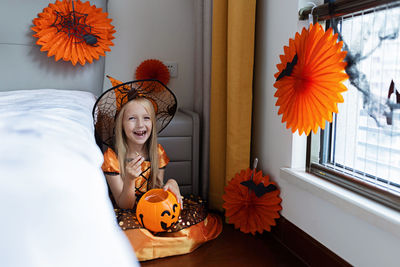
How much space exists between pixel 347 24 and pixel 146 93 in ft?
3.03

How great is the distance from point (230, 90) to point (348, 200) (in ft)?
2.69

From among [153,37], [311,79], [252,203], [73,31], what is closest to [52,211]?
[311,79]

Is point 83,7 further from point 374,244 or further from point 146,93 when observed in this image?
point 374,244

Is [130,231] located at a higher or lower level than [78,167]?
lower

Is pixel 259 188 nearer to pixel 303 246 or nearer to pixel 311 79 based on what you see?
pixel 303 246

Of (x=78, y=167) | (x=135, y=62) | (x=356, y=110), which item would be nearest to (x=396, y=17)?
(x=356, y=110)

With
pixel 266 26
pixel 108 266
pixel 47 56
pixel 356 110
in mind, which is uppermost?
pixel 266 26

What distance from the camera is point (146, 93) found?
167 centimetres

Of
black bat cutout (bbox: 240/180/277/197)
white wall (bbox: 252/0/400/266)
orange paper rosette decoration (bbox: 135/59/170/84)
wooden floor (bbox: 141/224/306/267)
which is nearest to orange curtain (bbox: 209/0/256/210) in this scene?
white wall (bbox: 252/0/400/266)

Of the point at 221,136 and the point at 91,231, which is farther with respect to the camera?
the point at 221,136

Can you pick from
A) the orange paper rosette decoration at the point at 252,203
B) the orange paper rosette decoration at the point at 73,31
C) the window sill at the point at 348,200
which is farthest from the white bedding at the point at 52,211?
the orange paper rosette decoration at the point at 73,31

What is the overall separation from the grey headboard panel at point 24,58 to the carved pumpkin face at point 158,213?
3.19ft

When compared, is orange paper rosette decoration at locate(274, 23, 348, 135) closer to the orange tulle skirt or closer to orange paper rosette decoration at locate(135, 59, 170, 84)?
the orange tulle skirt

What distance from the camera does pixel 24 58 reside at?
194cm
